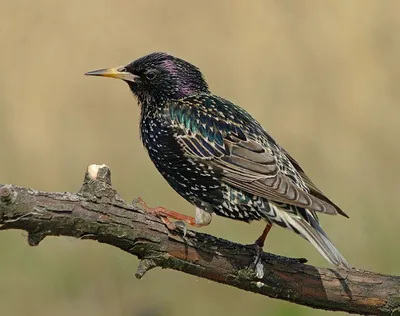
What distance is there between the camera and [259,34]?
995 centimetres

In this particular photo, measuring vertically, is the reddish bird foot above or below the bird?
below

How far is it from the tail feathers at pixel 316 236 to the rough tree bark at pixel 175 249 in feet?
0.25

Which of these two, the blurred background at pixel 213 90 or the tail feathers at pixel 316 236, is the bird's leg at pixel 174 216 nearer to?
the tail feathers at pixel 316 236

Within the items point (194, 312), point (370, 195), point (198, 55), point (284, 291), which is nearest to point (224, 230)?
point (194, 312)

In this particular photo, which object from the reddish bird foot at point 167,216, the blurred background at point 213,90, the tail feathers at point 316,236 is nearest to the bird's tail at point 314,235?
the tail feathers at point 316,236

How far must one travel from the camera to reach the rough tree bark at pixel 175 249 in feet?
16.6

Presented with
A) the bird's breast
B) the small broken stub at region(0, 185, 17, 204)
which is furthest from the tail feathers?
the small broken stub at region(0, 185, 17, 204)

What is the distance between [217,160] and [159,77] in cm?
76

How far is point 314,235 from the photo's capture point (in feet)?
19.7

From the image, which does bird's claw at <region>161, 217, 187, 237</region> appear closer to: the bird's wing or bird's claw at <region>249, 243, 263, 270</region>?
bird's claw at <region>249, 243, 263, 270</region>

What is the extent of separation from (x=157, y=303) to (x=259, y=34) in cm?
282

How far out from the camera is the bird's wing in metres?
6.09

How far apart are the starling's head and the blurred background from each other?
1603mm

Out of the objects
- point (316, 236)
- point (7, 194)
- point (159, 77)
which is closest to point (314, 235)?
point (316, 236)
